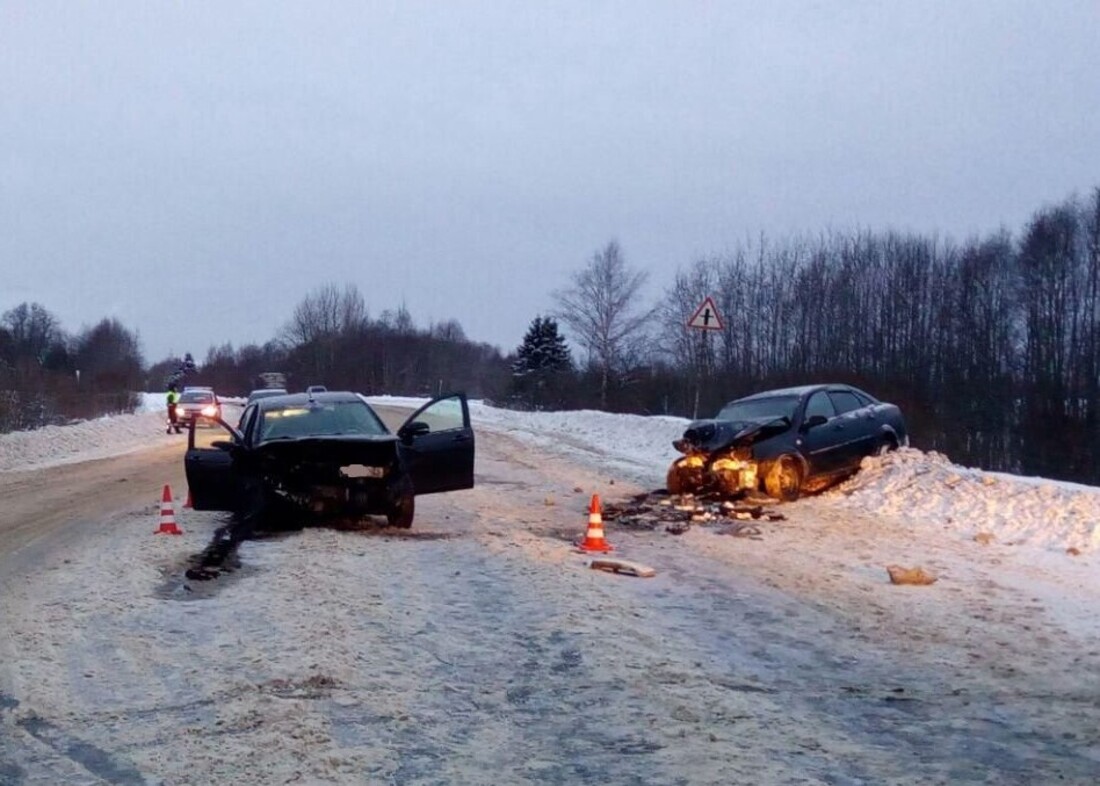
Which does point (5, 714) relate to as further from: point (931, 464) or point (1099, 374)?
point (1099, 374)

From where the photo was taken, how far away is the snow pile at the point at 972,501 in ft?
36.8

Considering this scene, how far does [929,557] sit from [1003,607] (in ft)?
7.10

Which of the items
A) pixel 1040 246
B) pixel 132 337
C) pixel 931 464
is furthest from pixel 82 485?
pixel 132 337

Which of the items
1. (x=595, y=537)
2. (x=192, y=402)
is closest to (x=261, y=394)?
(x=192, y=402)

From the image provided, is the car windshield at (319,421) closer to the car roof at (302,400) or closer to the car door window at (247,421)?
the car roof at (302,400)

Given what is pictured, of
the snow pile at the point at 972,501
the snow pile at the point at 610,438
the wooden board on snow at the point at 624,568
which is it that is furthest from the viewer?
the snow pile at the point at 610,438

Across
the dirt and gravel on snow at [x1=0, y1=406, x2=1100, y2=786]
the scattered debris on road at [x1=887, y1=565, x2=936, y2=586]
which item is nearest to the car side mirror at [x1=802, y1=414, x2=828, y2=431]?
the dirt and gravel on snow at [x1=0, y1=406, x2=1100, y2=786]

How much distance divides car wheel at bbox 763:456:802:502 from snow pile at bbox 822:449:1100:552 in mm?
496

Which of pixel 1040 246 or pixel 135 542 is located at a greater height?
pixel 1040 246

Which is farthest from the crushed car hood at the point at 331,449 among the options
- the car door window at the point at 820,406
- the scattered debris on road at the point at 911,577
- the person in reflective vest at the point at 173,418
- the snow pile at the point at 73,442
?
the person in reflective vest at the point at 173,418

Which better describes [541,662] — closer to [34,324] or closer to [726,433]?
[726,433]

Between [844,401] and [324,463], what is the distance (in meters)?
8.33

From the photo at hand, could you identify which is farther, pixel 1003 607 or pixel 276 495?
pixel 276 495

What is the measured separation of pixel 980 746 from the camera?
5172 millimetres
